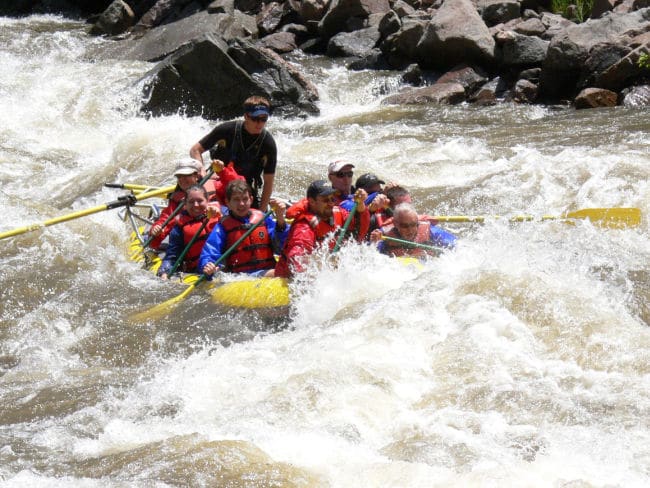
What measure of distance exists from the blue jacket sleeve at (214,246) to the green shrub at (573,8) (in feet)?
34.6

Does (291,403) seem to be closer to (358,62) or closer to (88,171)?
(88,171)

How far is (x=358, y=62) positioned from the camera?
14.8 meters

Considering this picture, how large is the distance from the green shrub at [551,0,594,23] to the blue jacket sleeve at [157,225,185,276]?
1047cm

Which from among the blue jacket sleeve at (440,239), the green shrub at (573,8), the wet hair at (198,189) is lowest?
the blue jacket sleeve at (440,239)

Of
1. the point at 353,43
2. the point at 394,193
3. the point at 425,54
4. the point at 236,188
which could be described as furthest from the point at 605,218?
the point at 353,43

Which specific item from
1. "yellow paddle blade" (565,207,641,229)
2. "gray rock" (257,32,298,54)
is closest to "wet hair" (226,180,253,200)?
"yellow paddle blade" (565,207,641,229)

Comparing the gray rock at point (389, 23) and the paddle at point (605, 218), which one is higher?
the gray rock at point (389, 23)

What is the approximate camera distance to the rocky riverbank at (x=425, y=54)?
11992 millimetres

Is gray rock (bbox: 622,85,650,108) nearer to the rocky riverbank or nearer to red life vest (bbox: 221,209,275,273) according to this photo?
the rocky riverbank

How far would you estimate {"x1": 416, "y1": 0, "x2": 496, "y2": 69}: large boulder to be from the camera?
13.2 meters

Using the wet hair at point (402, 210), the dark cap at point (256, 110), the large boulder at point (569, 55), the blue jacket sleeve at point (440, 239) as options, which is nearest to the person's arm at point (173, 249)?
the dark cap at point (256, 110)

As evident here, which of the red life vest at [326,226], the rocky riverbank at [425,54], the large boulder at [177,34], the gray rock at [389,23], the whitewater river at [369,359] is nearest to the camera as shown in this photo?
the whitewater river at [369,359]

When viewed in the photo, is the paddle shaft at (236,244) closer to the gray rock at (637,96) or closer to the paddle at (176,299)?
the paddle at (176,299)

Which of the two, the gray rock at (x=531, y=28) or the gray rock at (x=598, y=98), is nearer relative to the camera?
the gray rock at (x=598, y=98)
